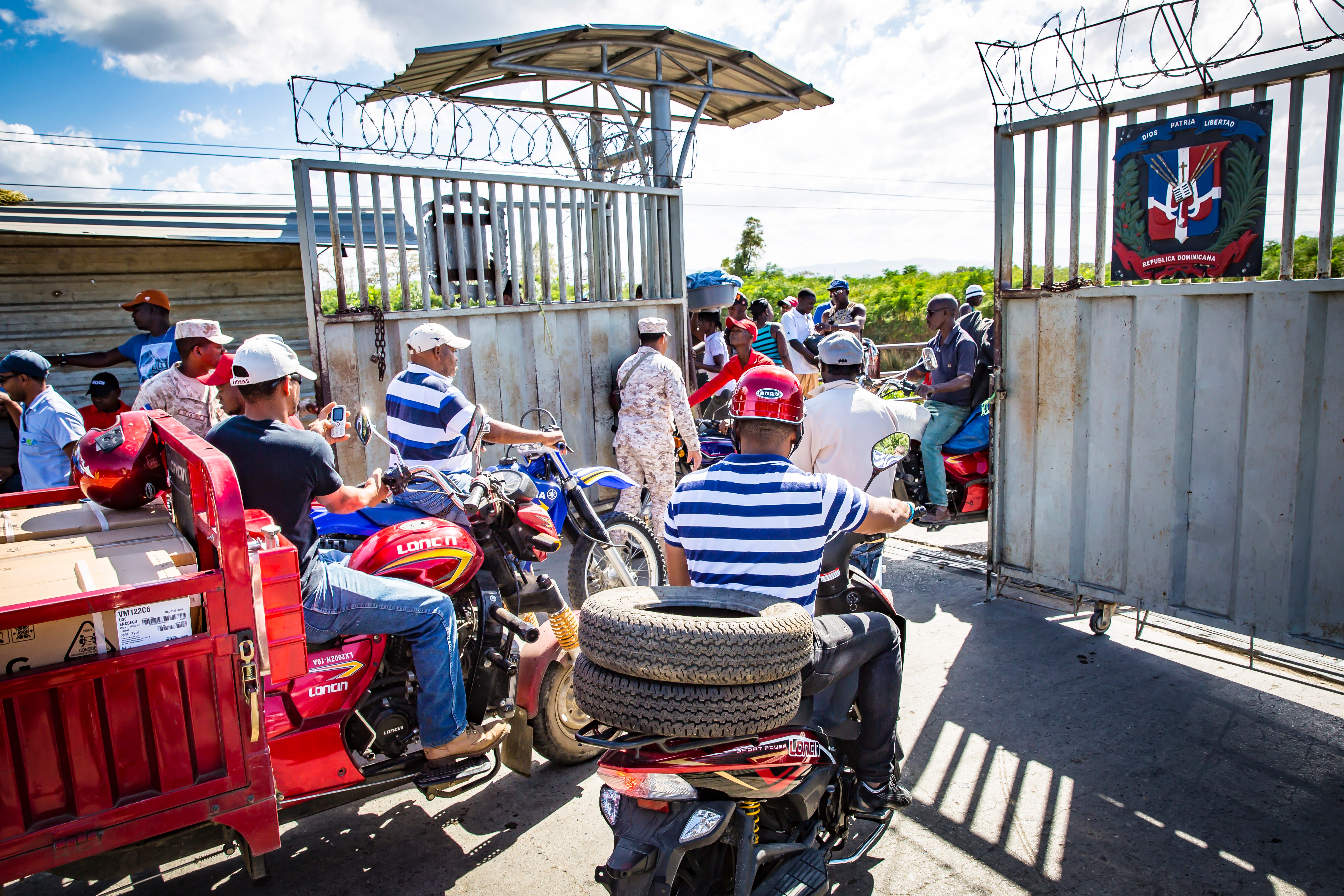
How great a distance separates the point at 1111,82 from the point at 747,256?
115 feet

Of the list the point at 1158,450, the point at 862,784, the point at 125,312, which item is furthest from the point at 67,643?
the point at 125,312

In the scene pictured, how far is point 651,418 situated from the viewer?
256 inches

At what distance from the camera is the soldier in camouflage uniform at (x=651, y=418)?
21.0 feet

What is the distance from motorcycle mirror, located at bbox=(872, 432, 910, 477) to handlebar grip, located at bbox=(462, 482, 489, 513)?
5.68 feet

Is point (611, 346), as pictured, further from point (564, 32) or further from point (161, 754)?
point (161, 754)

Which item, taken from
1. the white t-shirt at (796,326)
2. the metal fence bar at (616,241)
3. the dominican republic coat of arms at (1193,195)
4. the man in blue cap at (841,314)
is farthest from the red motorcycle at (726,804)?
the man in blue cap at (841,314)

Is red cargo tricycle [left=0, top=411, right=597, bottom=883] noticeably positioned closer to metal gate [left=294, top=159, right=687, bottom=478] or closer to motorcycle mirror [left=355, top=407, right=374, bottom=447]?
motorcycle mirror [left=355, top=407, right=374, bottom=447]

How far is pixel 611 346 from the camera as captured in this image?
826cm

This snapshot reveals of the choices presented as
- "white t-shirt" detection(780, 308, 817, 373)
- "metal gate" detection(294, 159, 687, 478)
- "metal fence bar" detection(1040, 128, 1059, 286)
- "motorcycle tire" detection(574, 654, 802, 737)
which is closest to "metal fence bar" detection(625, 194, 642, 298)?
"metal gate" detection(294, 159, 687, 478)

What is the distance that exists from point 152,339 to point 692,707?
5.80m

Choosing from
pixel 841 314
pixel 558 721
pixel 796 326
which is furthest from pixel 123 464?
pixel 841 314

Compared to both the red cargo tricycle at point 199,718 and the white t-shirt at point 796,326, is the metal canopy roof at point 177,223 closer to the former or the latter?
the red cargo tricycle at point 199,718

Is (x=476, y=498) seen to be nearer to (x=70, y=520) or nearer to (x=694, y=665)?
(x=70, y=520)

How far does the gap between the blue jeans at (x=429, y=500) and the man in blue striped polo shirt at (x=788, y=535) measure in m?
1.49
